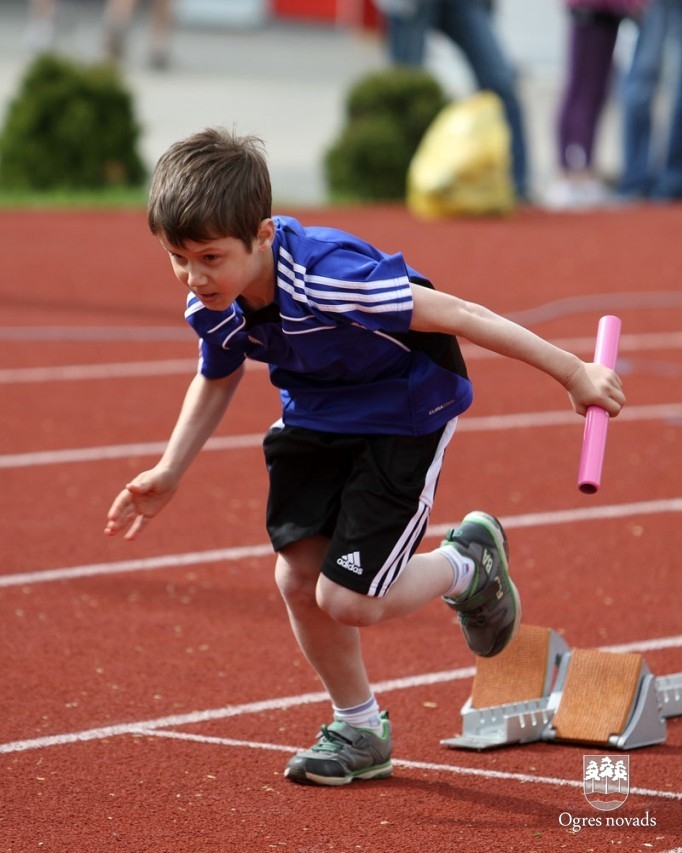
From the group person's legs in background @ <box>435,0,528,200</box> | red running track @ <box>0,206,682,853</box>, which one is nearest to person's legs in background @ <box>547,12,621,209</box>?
person's legs in background @ <box>435,0,528,200</box>

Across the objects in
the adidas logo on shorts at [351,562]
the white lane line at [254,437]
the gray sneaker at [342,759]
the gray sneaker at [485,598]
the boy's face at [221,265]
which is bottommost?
the white lane line at [254,437]

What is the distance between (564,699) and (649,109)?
1010 cm

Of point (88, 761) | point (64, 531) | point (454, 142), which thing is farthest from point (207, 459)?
point (454, 142)

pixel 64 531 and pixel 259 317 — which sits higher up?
pixel 259 317

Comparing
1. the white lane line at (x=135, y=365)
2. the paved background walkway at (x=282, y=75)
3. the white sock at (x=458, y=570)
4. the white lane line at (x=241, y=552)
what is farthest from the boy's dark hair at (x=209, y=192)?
the paved background walkway at (x=282, y=75)

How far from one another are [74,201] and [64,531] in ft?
26.7

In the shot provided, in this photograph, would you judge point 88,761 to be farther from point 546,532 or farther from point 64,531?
point 546,532

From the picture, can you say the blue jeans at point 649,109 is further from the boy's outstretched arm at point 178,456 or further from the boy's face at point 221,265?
the boy's face at point 221,265

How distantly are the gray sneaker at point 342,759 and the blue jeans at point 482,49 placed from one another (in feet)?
33.4

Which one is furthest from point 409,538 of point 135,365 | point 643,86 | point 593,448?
point 643,86

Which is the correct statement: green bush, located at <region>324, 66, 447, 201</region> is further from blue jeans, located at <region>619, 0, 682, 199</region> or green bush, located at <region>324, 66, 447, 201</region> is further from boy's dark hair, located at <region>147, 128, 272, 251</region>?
boy's dark hair, located at <region>147, 128, 272, 251</region>

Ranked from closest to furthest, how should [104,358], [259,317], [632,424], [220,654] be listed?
1. [259,317]
2. [220,654]
3. [632,424]
4. [104,358]

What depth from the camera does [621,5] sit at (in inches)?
515

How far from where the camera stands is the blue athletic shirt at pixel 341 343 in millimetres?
3447
